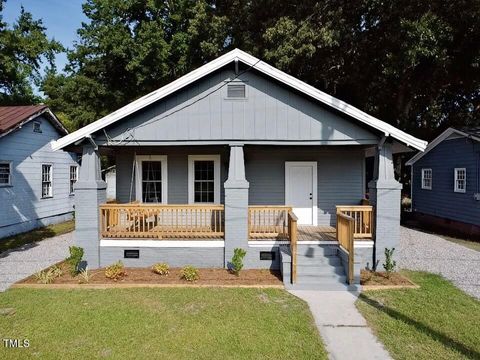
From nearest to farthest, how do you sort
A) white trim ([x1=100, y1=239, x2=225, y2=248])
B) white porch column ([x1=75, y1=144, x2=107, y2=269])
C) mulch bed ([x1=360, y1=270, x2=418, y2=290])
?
mulch bed ([x1=360, y1=270, x2=418, y2=290])
white porch column ([x1=75, y1=144, x2=107, y2=269])
white trim ([x1=100, y1=239, x2=225, y2=248])

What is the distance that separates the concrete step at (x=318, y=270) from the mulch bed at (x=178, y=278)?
1.92ft

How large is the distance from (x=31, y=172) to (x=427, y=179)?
64.5ft

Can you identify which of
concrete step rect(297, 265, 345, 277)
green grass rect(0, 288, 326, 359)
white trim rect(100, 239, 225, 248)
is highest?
white trim rect(100, 239, 225, 248)

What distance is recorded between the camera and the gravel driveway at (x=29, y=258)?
29.1 ft

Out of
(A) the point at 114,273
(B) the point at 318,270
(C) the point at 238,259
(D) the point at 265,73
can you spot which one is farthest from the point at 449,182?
(A) the point at 114,273

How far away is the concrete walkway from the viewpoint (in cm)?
509

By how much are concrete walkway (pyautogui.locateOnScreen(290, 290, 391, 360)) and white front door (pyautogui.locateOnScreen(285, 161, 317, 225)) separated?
14.3 ft

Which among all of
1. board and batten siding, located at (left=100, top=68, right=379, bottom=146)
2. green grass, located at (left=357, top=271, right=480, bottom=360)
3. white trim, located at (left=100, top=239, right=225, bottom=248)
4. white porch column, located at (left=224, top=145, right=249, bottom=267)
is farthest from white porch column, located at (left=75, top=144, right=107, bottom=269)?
green grass, located at (left=357, top=271, right=480, bottom=360)

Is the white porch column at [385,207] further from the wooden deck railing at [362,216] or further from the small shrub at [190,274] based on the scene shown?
the small shrub at [190,274]

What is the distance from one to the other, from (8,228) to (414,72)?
2425 centimetres

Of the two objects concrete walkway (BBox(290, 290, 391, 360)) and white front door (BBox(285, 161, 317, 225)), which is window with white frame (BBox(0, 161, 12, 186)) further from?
concrete walkway (BBox(290, 290, 391, 360))

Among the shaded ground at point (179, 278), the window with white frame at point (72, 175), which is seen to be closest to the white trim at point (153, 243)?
the shaded ground at point (179, 278)

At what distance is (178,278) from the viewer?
847 cm

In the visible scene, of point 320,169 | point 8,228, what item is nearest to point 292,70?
point 320,169
